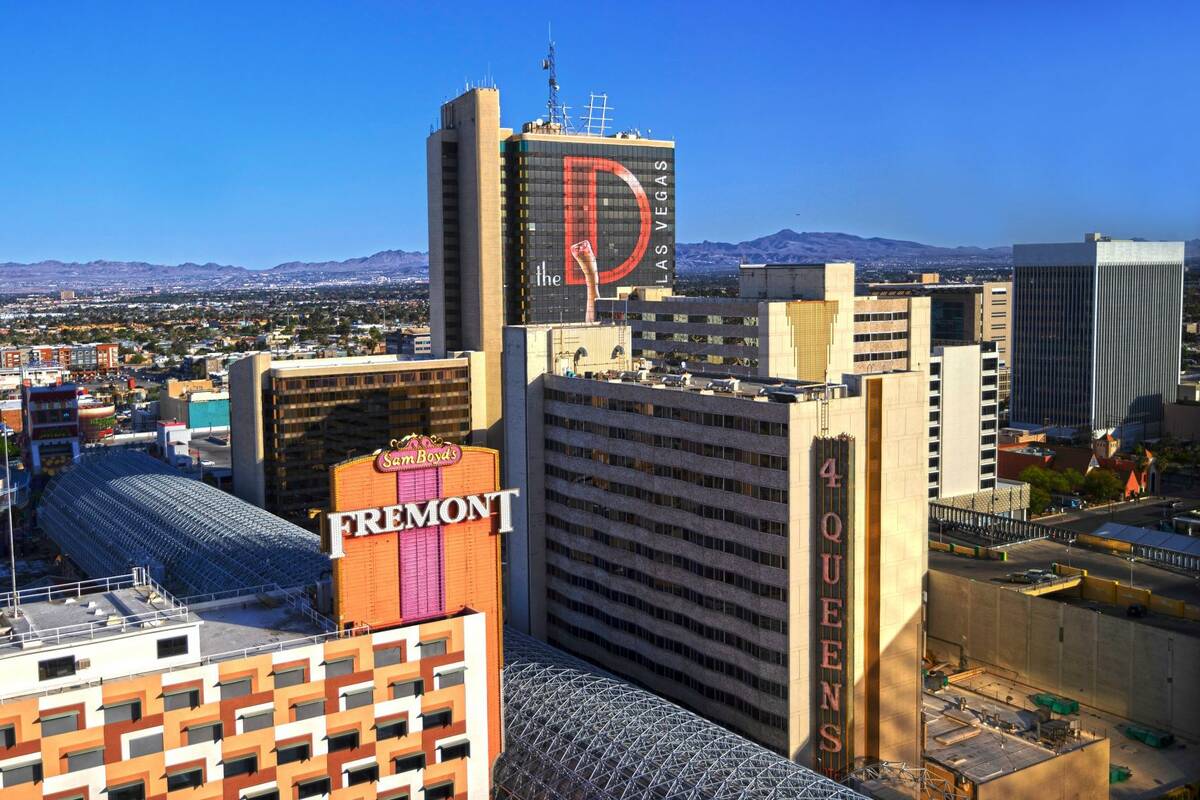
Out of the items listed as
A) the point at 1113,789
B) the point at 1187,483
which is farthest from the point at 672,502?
the point at 1187,483

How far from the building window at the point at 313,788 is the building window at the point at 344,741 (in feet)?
4.85

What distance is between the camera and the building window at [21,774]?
4988cm

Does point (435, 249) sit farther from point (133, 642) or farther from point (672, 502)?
point (133, 642)

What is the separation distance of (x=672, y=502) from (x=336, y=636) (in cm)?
2759

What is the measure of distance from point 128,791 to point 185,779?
2.40 meters

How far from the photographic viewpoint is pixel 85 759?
51469 mm

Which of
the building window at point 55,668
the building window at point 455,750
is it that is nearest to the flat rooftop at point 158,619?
the building window at point 55,668

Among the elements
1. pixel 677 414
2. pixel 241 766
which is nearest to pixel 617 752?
pixel 241 766

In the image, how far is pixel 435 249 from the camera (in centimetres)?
16275

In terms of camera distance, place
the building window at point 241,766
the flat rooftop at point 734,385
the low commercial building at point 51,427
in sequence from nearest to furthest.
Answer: the building window at point 241,766 → the flat rooftop at point 734,385 → the low commercial building at point 51,427

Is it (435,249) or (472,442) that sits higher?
(435,249)

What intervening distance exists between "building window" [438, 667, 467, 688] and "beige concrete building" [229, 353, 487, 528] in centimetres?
8135

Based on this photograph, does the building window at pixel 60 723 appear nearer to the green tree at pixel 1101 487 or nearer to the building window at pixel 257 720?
the building window at pixel 257 720

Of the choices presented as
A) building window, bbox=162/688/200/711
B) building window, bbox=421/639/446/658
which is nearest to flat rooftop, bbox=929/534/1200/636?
building window, bbox=421/639/446/658
